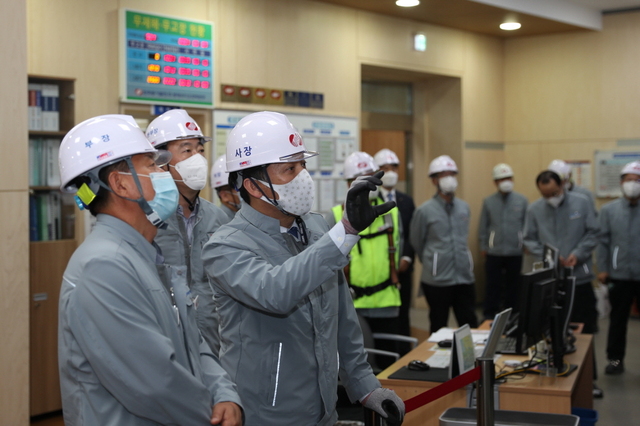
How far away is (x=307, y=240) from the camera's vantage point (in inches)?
94.1

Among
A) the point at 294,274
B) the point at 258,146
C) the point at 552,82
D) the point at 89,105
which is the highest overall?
the point at 552,82

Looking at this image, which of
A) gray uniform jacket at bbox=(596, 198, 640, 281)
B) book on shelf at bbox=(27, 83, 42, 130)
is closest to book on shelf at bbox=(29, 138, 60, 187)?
book on shelf at bbox=(27, 83, 42, 130)

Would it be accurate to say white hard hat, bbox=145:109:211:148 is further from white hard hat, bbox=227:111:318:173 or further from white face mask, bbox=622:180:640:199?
white face mask, bbox=622:180:640:199

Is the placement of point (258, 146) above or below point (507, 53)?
below

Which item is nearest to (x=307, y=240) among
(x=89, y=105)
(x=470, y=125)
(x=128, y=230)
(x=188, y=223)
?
(x=128, y=230)

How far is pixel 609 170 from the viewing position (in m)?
8.87

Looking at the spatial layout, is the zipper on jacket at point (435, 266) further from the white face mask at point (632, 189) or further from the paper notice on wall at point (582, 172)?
the paper notice on wall at point (582, 172)

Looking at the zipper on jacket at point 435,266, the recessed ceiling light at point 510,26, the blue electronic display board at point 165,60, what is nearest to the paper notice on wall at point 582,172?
→ the recessed ceiling light at point 510,26

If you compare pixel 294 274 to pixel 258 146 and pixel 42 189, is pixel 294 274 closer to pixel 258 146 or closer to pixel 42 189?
pixel 258 146

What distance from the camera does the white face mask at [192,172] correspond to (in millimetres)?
3410

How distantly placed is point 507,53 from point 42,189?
22.3 ft

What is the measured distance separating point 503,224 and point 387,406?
6.36 m

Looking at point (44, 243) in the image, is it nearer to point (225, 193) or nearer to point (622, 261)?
point (225, 193)

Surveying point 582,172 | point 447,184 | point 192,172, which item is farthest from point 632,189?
point 192,172
